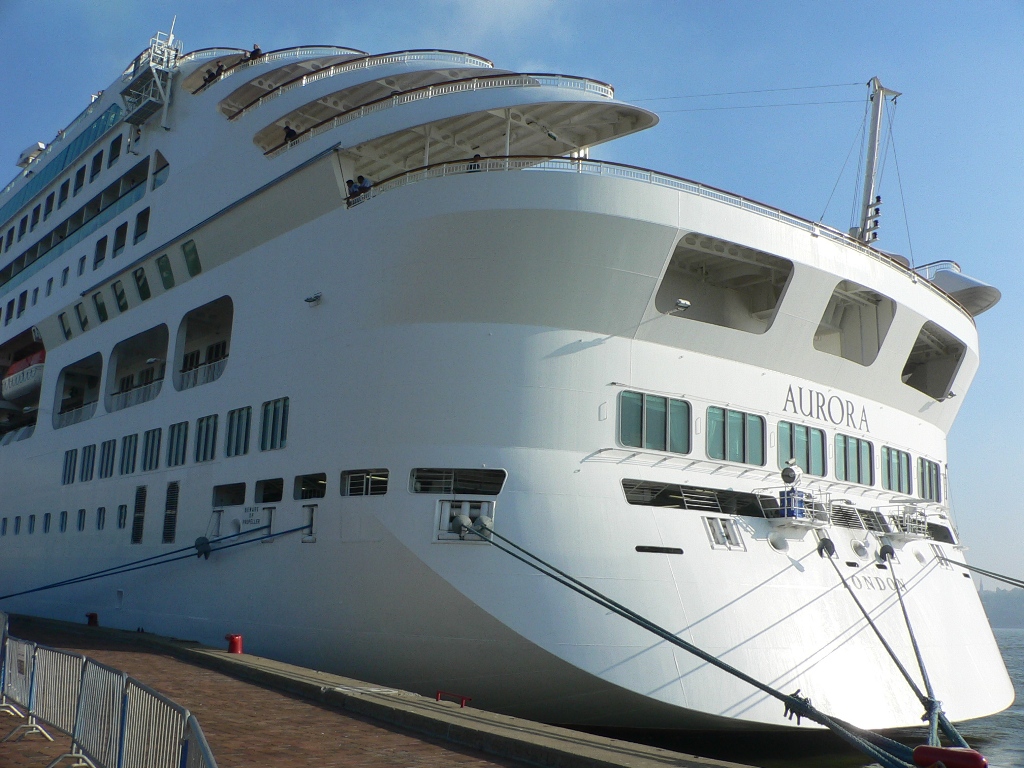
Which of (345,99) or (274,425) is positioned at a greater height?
(345,99)

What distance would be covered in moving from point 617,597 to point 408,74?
467 inches

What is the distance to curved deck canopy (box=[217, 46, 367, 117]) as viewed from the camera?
2133 cm

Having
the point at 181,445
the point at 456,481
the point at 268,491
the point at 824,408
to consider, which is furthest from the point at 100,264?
the point at 824,408

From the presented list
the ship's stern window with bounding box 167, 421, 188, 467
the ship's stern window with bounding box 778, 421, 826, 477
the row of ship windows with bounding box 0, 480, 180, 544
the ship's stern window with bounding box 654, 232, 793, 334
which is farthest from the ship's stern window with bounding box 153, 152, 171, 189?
the ship's stern window with bounding box 778, 421, 826, 477

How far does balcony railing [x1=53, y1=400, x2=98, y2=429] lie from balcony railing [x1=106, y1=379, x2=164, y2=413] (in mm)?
1397

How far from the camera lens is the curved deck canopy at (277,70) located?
21.3 metres

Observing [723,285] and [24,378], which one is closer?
[723,285]

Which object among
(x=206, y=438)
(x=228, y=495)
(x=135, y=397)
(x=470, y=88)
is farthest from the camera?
(x=135, y=397)

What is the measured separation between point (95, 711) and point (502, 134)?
14.3 m

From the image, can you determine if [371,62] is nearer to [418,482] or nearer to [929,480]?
[418,482]

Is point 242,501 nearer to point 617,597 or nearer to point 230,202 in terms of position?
point 230,202

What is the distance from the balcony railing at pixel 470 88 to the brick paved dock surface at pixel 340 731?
1030cm

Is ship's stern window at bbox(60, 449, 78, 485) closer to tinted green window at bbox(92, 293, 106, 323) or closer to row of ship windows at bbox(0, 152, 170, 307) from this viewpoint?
tinted green window at bbox(92, 293, 106, 323)

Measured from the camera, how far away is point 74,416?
90.7 ft
